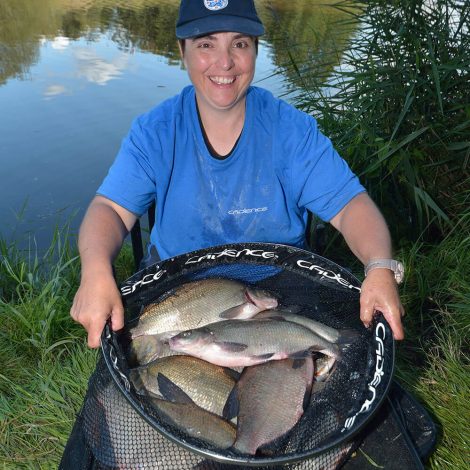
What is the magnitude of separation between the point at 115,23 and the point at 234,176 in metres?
10.1

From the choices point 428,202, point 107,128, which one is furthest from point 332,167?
point 107,128

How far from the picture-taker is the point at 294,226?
238 centimetres

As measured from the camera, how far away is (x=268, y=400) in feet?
5.32

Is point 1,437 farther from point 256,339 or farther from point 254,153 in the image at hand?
point 254,153

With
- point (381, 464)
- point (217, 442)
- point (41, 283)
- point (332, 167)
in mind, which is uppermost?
point (332, 167)

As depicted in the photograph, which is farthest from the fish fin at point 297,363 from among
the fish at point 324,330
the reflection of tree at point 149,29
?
the reflection of tree at point 149,29

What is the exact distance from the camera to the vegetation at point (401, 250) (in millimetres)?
2270

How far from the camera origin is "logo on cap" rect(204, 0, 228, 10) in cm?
213

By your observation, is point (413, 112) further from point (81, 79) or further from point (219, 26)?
point (81, 79)

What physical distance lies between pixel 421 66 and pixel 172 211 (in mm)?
2251

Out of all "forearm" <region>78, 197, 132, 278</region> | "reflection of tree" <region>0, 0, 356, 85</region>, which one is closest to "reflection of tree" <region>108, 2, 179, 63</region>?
"reflection of tree" <region>0, 0, 356, 85</region>

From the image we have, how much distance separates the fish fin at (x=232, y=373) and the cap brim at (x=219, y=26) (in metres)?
1.22

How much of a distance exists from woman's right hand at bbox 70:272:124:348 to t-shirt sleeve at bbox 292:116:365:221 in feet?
2.91

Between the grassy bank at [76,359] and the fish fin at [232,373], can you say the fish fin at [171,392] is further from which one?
the grassy bank at [76,359]
